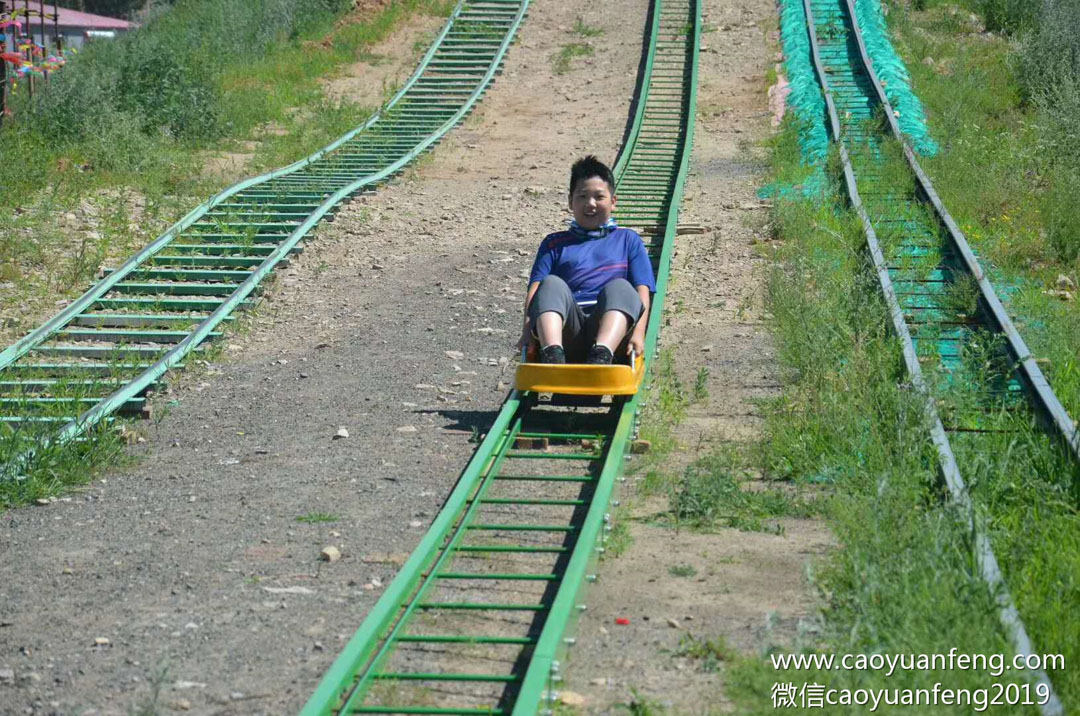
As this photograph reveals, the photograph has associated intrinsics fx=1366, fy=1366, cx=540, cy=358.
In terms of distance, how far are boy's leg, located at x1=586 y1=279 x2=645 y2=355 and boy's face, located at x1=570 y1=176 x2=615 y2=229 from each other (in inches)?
17.5

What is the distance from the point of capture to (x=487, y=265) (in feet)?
38.3

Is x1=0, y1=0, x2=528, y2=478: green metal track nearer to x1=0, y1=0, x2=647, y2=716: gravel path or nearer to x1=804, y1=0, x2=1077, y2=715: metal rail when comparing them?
x1=0, y1=0, x2=647, y2=716: gravel path

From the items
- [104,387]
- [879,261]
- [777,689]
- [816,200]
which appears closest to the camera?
[777,689]

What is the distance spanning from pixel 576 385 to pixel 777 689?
10.0 ft

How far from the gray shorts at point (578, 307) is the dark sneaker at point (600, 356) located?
10.3 inches

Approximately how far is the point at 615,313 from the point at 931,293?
3.41 metres

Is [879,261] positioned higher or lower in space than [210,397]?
higher

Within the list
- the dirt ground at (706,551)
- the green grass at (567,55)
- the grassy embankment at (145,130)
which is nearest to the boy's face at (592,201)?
the dirt ground at (706,551)

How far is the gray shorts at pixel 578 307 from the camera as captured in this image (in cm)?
745

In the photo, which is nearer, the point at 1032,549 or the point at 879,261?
the point at 1032,549

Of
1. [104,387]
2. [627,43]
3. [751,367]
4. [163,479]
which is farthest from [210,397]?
[627,43]

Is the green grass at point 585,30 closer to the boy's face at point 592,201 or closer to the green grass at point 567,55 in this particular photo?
the green grass at point 567,55

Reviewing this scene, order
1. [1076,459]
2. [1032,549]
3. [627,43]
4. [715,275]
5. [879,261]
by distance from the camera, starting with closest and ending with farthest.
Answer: [1032,549]
[1076,459]
[879,261]
[715,275]
[627,43]

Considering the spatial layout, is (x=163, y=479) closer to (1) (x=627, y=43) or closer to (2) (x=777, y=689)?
(2) (x=777, y=689)
